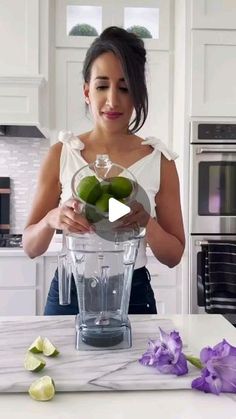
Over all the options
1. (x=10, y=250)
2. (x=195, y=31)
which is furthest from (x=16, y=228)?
(x=195, y=31)

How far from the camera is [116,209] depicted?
74 centimetres

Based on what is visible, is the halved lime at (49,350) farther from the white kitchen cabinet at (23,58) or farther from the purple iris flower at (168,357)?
the white kitchen cabinet at (23,58)

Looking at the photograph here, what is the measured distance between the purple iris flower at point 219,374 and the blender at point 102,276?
0.21 metres

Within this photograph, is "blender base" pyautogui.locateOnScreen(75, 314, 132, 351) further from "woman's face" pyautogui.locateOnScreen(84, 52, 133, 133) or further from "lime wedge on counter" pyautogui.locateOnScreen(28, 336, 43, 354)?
"woman's face" pyautogui.locateOnScreen(84, 52, 133, 133)

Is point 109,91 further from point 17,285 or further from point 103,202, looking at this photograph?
point 17,285

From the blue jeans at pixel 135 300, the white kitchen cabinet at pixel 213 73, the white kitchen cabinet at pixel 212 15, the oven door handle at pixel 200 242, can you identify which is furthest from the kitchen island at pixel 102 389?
the white kitchen cabinet at pixel 212 15

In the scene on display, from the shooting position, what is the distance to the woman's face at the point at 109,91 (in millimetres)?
1027

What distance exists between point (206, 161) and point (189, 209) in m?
0.26

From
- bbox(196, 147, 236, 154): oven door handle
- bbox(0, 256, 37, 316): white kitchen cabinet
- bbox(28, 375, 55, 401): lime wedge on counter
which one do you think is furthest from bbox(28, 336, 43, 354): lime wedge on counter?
bbox(196, 147, 236, 154): oven door handle

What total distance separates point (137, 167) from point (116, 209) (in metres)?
0.44

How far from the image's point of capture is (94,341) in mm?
862

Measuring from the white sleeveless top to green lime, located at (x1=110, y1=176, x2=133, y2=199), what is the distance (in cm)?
37

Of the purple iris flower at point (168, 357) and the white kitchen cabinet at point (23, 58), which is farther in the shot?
the white kitchen cabinet at point (23, 58)

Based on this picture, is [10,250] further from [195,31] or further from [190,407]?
[190,407]
